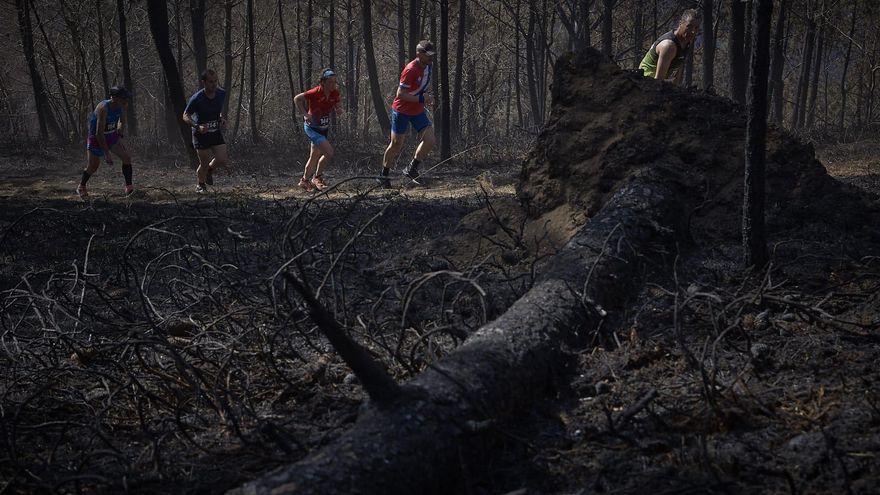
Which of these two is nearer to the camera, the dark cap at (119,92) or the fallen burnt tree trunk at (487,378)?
the fallen burnt tree trunk at (487,378)

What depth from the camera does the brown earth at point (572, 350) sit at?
279 cm

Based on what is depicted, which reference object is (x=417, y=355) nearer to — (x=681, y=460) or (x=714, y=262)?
(x=681, y=460)

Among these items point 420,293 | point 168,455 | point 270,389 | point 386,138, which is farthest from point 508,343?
point 386,138

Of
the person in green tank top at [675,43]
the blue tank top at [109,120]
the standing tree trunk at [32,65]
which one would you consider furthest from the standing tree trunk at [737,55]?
the standing tree trunk at [32,65]

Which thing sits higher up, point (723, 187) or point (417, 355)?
point (723, 187)

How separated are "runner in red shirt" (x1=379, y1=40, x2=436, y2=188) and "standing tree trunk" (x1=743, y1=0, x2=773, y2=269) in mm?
6257

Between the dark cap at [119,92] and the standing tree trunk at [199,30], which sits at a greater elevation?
the standing tree trunk at [199,30]

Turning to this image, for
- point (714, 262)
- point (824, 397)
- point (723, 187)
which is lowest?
point (824, 397)

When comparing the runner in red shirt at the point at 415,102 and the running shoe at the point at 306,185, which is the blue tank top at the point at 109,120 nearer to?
the running shoe at the point at 306,185

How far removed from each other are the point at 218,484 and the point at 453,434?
3.01ft

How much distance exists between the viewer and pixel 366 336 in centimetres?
417

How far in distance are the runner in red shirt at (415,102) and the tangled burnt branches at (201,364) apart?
3.83 meters

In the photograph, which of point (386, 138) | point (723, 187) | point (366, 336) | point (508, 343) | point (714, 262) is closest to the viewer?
point (508, 343)

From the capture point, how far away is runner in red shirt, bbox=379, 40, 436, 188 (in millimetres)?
10359
